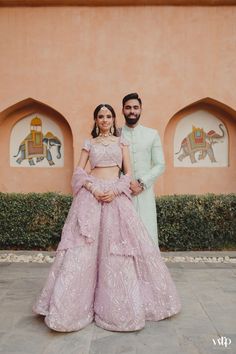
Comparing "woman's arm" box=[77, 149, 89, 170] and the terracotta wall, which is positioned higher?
the terracotta wall

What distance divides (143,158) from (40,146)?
4.98 m

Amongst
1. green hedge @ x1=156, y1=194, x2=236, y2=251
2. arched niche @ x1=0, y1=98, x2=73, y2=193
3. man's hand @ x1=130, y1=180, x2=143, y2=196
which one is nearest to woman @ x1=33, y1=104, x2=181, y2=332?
man's hand @ x1=130, y1=180, x2=143, y2=196

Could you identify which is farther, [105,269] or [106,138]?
[106,138]

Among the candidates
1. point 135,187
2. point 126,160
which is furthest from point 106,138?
point 135,187

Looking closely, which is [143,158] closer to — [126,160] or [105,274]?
[126,160]

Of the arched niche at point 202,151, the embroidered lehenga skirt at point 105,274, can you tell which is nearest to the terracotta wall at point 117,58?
the arched niche at point 202,151

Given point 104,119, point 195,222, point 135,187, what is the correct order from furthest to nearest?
1. point 195,222
2. point 135,187
3. point 104,119

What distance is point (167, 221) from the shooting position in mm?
6633

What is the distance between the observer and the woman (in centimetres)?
289

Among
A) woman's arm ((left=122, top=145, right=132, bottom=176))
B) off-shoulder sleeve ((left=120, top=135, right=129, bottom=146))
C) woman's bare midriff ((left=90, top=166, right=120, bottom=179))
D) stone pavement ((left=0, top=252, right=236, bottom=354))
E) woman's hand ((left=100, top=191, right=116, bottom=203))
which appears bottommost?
stone pavement ((left=0, top=252, right=236, bottom=354))

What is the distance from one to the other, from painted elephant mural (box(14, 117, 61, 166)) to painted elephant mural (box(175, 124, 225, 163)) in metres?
2.67

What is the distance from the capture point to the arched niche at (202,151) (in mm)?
8109

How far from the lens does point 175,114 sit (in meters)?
7.87

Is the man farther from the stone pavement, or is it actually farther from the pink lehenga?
the stone pavement
